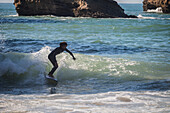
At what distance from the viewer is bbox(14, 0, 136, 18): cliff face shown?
52594 millimetres

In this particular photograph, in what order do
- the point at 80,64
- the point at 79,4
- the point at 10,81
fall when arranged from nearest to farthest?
the point at 10,81
the point at 80,64
the point at 79,4

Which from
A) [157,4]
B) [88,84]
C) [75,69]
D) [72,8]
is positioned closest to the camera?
[88,84]

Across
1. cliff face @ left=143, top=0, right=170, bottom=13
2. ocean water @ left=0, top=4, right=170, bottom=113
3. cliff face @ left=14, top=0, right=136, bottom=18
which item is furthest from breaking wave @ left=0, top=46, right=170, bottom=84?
cliff face @ left=143, top=0, right=170, bottom=13

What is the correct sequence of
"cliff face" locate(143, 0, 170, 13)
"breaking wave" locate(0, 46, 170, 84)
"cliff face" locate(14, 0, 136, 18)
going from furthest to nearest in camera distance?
"cliff face" locate(143, 0, 170, 13) → "cliff face" locate(14, 0, 136, 18) → "breaking wave" locate(0, 46, 170, 84)

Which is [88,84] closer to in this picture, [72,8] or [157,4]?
[72,8]

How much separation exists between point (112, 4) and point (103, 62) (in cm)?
4469

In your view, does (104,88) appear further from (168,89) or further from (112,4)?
(112,4)

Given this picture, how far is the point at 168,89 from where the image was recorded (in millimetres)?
7379

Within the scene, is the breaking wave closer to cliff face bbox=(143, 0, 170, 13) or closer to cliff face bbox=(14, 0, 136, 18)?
cliff face bbox=(14, 0, 136, 18)

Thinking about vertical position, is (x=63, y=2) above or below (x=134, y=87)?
above

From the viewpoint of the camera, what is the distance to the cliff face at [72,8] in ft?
173

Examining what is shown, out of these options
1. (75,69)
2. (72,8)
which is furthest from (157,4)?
(75,69)

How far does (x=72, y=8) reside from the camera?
55281 mm

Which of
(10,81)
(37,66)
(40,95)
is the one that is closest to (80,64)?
(37,66)
